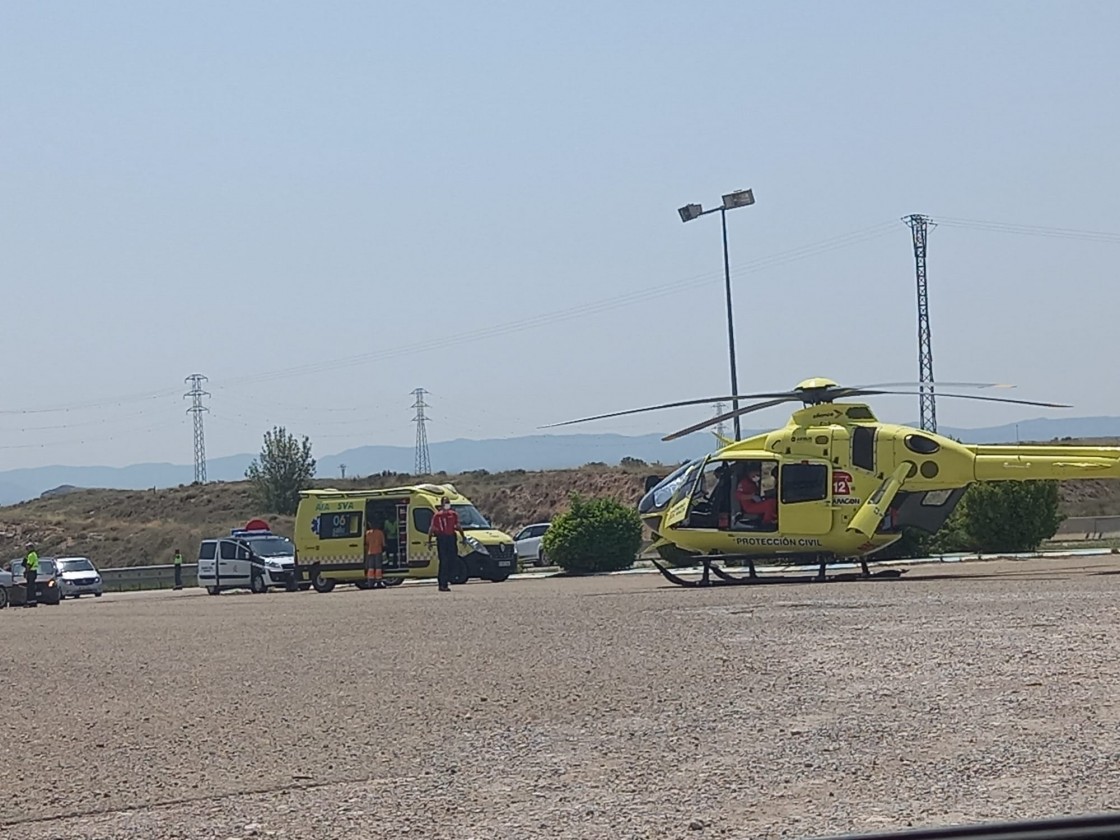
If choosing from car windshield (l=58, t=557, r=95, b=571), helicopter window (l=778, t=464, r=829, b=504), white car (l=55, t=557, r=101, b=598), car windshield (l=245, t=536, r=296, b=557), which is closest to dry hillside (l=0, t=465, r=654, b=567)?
car windshield (l=58, t=557, r=95, b=571)

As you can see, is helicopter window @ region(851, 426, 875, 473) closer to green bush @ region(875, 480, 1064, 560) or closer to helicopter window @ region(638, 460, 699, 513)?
helicopter window @ region(638, 460, 699, 513)

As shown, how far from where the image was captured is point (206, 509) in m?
85.9

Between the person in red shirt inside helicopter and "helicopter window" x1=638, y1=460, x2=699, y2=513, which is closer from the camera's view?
the person in red shirt inside helicopter

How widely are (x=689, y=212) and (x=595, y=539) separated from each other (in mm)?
9861

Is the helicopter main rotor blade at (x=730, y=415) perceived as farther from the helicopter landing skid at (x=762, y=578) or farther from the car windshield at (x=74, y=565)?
the car windshield at (x=74, y=565)

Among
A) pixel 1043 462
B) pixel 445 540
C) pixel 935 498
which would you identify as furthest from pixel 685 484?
pixel 1043 462

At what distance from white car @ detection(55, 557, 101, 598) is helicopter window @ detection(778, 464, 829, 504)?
25.9 m

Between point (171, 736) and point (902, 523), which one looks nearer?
point (171, 736)

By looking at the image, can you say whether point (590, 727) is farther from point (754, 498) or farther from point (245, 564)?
point (245, 564)

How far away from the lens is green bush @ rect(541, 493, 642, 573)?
111 feet

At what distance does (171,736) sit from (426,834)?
3.52m

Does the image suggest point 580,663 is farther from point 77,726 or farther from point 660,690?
point 77,726

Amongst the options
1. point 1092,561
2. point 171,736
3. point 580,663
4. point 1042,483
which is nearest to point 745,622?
point 580,663

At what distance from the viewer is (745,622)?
1593 centimetres
